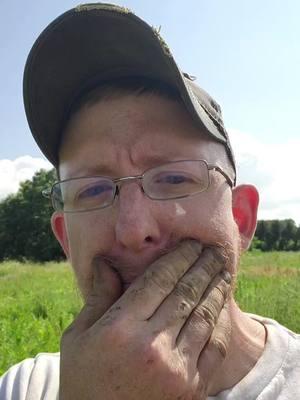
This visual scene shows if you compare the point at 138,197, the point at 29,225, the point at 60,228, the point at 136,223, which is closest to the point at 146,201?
the point at 138,197

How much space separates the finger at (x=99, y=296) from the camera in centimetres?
150

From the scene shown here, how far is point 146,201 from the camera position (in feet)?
6.12

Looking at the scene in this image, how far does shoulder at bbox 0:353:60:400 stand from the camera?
1.97m

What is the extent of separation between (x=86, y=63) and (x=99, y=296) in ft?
3.31

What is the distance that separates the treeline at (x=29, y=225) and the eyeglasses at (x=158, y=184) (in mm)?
52676

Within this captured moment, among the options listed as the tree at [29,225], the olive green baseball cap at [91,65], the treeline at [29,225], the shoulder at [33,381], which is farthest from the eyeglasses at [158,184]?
the tree at [29,225]

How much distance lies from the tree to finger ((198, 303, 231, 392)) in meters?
54.7

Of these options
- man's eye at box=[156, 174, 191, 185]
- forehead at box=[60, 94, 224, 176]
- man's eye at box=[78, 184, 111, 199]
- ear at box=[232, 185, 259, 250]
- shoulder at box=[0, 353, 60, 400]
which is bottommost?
shoulder at box=[0, 353, 60, 400]

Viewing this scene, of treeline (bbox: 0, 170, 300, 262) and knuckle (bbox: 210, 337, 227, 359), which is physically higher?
knuckle (bbox: 210, 337, 227, 359)

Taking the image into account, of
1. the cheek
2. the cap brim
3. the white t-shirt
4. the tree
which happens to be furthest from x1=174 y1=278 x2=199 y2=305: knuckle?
the tree

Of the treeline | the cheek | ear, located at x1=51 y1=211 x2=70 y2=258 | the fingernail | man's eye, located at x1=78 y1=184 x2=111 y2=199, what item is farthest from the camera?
the treeline

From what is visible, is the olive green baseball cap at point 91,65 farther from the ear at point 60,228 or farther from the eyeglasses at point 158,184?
the ear at point 60,228

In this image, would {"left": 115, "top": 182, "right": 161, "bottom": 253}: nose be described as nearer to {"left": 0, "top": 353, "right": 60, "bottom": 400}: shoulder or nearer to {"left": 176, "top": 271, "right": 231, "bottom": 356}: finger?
{"left": 176, "top": 271, "right": 231, "bottom": 356}: finger

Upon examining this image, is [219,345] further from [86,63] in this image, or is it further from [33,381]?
[86,63]
